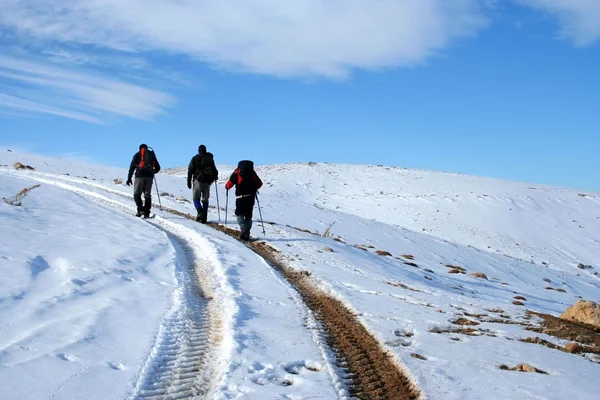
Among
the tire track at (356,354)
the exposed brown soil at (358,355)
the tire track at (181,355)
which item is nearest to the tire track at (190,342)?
the tire track at (181,355)

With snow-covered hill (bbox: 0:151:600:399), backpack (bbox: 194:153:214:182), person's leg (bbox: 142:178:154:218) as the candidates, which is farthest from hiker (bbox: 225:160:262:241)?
person's leg (bbox: 142:178:154:218)

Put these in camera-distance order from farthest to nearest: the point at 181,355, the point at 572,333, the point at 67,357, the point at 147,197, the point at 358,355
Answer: the point at 147,197 → the point at 572,333 → the point at 358,355 → the point at 181,355 → the point at 67,357

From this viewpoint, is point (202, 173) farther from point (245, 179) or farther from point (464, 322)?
point (464, 322)

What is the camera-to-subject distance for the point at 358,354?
506 cm

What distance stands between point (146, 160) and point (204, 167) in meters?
1.58

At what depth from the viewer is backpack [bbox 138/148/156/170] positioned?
1439 centimetres

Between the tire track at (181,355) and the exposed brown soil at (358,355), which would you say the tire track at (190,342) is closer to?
the tire track at (181,355)

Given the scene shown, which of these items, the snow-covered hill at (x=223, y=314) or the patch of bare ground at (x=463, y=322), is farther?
the patch of bare ground at (x=463, y=322)

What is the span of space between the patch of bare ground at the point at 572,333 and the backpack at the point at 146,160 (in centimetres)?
1045

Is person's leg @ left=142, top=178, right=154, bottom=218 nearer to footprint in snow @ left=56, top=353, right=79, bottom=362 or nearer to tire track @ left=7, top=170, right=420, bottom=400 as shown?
tire track @ left=7, top=170, right=420, bottom=400

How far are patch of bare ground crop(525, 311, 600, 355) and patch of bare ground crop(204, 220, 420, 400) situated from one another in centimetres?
195

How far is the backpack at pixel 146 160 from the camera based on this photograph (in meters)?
14.4

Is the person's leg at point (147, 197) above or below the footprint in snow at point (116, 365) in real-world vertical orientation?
above

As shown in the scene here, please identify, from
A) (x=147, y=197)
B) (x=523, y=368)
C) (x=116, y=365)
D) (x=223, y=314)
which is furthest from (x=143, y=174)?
(x=523, y=368)
